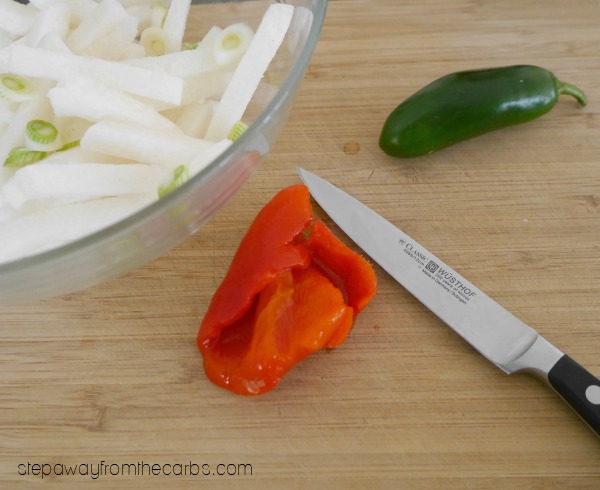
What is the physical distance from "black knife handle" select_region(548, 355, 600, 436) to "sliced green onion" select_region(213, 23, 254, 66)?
963 mm

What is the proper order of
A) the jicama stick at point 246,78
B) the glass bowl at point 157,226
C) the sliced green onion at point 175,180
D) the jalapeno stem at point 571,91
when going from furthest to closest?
the jalapeno stem at point 571,91
the jicama stick at point 246,78
the sliced green onion at point 175,180
the glass bowl at point 157,226

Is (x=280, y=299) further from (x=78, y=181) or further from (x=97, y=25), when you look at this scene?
(x=97, y=25)

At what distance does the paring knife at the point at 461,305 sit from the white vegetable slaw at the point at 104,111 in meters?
0.32

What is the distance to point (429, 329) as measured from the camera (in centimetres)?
152

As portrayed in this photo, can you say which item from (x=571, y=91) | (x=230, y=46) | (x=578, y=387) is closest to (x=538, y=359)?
(x=578, y=387)

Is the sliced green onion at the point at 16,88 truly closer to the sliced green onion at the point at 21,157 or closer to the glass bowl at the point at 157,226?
the sliced green onion at the point at 21,157

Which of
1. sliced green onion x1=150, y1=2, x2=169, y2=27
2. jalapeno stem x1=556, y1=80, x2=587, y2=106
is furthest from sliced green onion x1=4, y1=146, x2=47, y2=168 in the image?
jalapeno stem x1=556, y1=80, x2=587, y2=106

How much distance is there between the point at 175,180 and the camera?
4.31ft

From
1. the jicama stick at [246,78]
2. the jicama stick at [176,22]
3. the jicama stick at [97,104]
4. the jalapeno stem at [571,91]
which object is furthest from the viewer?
the jalapeno stem at [571,91]

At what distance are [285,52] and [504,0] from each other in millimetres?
859

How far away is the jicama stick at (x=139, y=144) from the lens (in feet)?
4.60

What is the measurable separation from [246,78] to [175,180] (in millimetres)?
349

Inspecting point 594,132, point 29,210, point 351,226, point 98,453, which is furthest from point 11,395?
point 594,132

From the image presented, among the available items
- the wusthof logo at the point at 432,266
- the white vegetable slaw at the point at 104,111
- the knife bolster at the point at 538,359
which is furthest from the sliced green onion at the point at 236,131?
the knife bolster at the point at 538,359
